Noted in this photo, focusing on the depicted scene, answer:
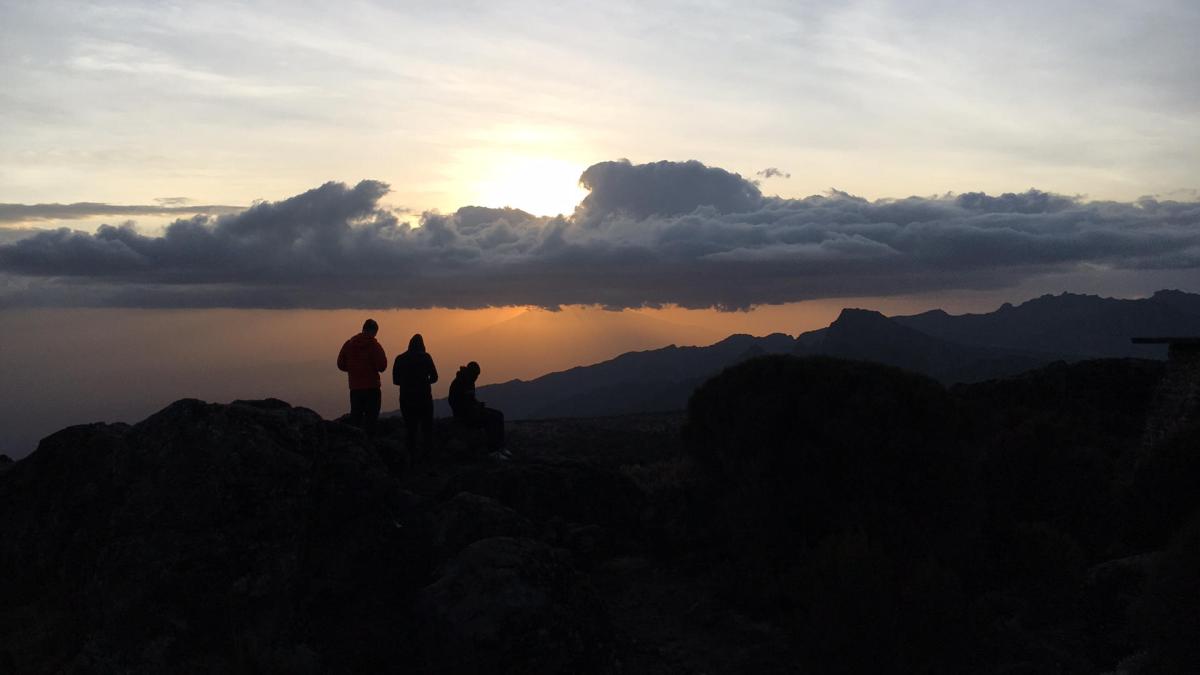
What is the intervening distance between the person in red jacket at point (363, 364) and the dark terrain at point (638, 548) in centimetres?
88

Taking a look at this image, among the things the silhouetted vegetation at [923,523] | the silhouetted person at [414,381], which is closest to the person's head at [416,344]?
the silhouetted person at [414,381]

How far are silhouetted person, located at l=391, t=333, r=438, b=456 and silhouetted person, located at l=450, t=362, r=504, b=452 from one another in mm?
1235

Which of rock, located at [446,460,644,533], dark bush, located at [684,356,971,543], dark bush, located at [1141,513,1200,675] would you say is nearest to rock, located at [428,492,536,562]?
rock, located at [446,460,644,533]

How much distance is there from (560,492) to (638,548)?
161 centimetres

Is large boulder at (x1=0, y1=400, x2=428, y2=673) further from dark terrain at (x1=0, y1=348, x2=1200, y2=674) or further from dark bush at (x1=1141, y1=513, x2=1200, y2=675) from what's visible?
dark bush at (x1=1141, y1=513, x2=1200, y2=675)

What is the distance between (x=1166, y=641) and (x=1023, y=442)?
729 cm

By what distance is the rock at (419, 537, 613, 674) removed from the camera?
8.59m

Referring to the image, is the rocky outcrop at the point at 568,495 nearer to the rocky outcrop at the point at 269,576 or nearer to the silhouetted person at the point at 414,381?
the silhouetted person at the point at 414,381

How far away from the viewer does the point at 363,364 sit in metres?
15.4

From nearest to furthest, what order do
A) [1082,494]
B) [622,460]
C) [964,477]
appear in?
[964,477] < [1082,494] < [622,460]

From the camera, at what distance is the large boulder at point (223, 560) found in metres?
8.80

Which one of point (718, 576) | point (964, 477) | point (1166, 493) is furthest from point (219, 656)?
point (1166, 493)

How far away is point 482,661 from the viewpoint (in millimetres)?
8477

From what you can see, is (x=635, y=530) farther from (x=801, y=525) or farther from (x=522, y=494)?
(x=801, y=525)
